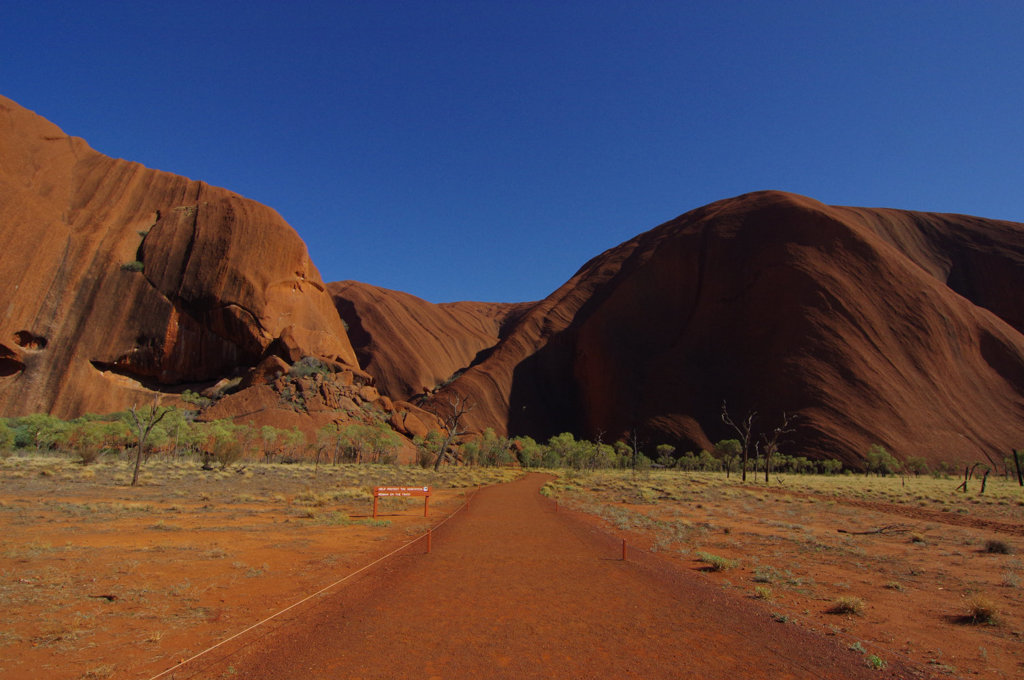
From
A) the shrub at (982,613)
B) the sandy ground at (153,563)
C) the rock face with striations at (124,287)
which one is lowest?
the sandy ground at (153,563)

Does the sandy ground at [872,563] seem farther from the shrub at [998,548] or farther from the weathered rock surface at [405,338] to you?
the weathered rock surface at [405,338]

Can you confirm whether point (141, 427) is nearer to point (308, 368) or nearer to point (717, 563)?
point (717, 563)

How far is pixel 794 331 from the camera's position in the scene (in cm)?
6388

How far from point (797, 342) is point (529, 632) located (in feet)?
220

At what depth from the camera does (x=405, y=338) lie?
345 ft

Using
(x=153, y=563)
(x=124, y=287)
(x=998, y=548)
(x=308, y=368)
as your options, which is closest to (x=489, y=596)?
(x=153, y=563)

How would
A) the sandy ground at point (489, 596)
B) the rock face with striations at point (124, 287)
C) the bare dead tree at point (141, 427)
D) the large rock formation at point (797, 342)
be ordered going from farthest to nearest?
the large rock formation at point (797, 342) → the rock face with striations at point (124, 287) → the bare dead tree at point (141, 427) → the sandy ground at point (489, 596)

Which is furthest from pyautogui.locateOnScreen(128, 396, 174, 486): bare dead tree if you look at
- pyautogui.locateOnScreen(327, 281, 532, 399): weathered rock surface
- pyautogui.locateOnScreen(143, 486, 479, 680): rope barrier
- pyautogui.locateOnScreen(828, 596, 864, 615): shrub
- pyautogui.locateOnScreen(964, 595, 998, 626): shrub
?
pyautogui.locateOnScreen(327, 281, 532, 399): weathered rock surface

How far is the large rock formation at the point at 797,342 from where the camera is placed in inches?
2286

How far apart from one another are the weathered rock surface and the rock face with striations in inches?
1125

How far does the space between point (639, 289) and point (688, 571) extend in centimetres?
7621

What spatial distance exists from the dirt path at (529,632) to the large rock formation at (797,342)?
2187 inches

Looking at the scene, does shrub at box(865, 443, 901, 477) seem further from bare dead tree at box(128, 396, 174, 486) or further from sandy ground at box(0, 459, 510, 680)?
bare dead tree at box(128, 396, 174, 486)

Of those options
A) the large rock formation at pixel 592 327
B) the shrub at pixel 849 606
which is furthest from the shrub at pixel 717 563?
the large rock formation at pixel 592 327
